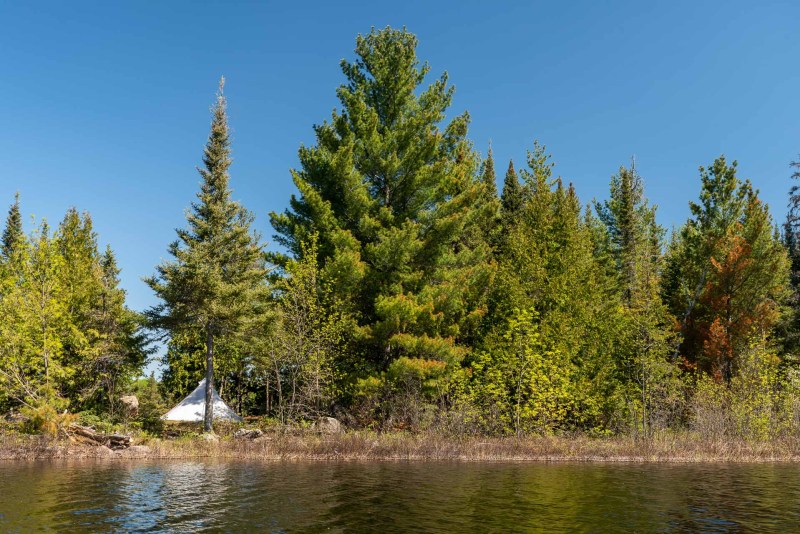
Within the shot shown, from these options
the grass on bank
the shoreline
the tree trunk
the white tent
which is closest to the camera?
the shoreline

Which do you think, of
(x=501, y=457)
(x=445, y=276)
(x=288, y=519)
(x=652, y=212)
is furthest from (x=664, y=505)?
(x=652, y=212)

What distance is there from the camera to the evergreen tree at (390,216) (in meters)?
33.2

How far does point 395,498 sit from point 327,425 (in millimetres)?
16360

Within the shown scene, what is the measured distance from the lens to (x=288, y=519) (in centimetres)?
1291

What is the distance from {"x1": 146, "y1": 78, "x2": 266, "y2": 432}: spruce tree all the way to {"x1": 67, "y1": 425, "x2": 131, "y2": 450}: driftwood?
542 centimetres

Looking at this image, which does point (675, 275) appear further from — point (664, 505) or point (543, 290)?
point (664, 505)

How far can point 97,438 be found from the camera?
99.0ft

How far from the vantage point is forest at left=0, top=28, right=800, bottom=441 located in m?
32.3

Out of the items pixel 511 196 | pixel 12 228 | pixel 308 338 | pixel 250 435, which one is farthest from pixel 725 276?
pixel 12 228

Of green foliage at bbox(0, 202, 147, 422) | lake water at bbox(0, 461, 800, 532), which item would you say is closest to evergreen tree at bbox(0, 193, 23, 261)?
green foliage at bbox(0, 202, 147, 422)

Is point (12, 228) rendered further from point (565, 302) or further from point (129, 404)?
point (565, 302)

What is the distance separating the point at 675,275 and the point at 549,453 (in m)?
26.8

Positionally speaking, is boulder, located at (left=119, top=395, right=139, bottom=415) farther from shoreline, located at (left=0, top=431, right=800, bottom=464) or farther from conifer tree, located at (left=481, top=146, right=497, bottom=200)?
conifer tree, located at (left=481, top=146, right=497, bottom=200)

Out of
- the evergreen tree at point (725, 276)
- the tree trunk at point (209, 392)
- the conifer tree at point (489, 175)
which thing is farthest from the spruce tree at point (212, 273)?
the evergreen tree at point (725, 276)
